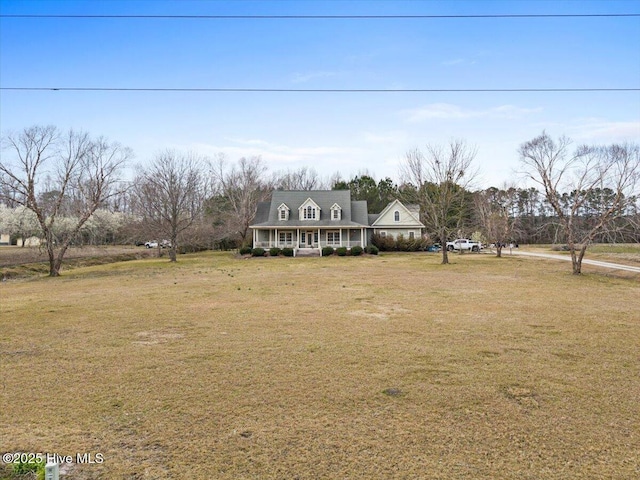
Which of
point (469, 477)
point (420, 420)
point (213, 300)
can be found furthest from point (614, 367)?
point (213, 300)

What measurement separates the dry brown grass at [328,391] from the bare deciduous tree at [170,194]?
79.9 ft

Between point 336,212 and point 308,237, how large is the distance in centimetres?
373

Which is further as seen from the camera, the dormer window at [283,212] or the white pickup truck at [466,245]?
the white pickup truck at [466,245]

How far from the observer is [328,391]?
16.8 feet

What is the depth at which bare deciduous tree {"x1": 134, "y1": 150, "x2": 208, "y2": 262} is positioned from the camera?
112ft

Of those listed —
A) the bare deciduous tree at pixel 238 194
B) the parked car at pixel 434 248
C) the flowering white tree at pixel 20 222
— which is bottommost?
the parked car at pixel 434 248

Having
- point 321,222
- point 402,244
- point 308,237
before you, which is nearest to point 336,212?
point 321,222

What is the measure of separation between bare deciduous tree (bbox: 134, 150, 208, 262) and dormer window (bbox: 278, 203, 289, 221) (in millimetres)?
8264

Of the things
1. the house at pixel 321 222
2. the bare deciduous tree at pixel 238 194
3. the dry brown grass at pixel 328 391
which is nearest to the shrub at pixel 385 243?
the house at pixel 321 222

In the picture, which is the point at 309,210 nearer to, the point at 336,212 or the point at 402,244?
the point at 336,212

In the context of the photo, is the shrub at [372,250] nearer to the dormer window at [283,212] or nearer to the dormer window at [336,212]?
the dormer window at [336,212]

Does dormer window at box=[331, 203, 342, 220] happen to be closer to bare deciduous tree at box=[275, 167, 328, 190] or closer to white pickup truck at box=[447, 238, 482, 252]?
white pickup truck at box=[447, 238, 482, 252]

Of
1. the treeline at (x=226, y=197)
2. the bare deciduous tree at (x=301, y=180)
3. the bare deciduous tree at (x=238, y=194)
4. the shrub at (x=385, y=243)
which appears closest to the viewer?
the treeline at (x=226, y=197)

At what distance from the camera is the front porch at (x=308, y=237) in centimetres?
3969
